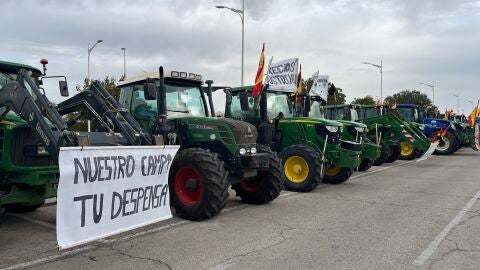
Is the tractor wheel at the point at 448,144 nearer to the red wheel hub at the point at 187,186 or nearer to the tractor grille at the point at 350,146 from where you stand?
the tractor grille at the point at 350,146

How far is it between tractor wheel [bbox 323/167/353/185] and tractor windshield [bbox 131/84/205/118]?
519 centimetres

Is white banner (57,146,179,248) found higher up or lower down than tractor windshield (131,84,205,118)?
lower down

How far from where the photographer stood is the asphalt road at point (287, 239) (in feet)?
17.7

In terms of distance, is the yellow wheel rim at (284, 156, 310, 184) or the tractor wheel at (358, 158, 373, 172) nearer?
the yellow wheel rim at (284, 156, 310, 184)

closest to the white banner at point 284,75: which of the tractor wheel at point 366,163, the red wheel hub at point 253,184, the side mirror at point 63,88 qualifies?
the red wheel hub at point 253,184

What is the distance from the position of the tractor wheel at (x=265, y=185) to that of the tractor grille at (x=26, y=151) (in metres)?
3.80

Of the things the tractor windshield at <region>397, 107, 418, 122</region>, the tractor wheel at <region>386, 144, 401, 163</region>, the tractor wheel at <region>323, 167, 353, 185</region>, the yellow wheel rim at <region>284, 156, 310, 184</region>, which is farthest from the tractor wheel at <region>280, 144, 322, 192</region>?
the tractor windshield at <region>397, 107, 418, 122</region>

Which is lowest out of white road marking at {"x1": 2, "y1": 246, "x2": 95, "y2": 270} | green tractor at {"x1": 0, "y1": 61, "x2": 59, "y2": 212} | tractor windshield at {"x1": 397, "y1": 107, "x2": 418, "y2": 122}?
white road marking at {"x1": 2, "y1": 246, "x2": 95, "y2": 270}

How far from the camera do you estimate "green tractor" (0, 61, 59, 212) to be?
245 inches

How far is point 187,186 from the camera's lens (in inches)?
296

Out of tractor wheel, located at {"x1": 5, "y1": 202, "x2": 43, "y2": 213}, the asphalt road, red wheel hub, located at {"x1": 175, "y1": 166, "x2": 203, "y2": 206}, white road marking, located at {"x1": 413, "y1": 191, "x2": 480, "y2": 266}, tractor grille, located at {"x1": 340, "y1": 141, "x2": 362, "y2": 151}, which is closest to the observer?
the asphalt road

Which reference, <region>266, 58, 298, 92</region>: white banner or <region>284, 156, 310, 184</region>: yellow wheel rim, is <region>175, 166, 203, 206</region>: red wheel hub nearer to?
<region>284, 156, 310, 184</region>: yellow wheel rim

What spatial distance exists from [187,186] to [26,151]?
2.37 meters

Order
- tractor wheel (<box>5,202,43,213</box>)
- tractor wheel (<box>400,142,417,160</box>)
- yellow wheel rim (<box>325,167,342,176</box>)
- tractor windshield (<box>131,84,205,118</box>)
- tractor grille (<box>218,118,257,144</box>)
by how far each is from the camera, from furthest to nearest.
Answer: tractor wheel (<box>400,142,417,160</box>) → yellow wheel rim (<box>325,167,342,176</box>) → tractor windshield (<box>131,84,205,118</box>) → tractor grille (<box>218,118,257,144</box>) → tractor wheel (<box>5,202,43,213</box>)
